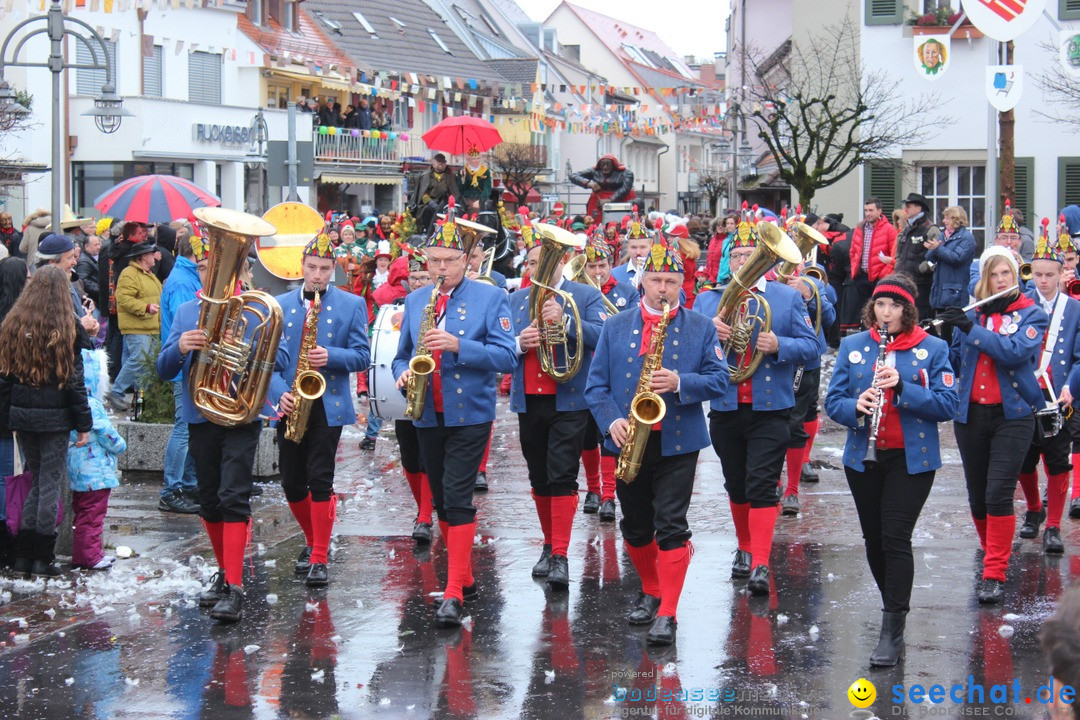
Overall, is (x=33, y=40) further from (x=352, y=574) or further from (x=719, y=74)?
(x=719, y=74)

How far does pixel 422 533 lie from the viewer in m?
8.84

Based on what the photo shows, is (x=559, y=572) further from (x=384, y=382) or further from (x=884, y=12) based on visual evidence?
(x=884, y=12)

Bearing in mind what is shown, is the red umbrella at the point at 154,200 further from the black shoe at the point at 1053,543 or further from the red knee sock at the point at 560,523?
the black shoe at the point at 1053,543

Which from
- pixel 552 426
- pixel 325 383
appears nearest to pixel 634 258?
pixel 552 426

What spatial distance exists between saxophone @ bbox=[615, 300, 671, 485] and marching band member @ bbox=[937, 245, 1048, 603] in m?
1.71

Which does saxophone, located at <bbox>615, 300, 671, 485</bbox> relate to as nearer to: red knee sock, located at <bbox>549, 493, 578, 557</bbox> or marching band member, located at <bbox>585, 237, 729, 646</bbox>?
marching band member, located at <bbox>585, 237, 729, 646</bbox>

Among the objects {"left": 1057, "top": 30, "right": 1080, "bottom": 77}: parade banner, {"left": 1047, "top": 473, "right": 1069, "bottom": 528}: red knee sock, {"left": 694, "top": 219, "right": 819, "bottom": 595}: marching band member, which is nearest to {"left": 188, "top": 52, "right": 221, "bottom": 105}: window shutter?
{"left": 1057, "top": 30, "right": 1080, "bottom": 77}: parade banner

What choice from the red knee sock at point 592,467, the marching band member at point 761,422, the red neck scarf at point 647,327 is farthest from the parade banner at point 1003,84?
the red neck scarf at point 647,327

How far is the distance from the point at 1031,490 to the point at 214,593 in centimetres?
498

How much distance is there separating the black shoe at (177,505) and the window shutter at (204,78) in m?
29.5

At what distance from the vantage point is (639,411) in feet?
21.7

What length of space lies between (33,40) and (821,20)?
58.2ft

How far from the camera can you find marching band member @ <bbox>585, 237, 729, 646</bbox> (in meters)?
6.71

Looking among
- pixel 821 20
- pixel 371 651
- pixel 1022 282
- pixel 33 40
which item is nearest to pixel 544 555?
pixel 371 651
